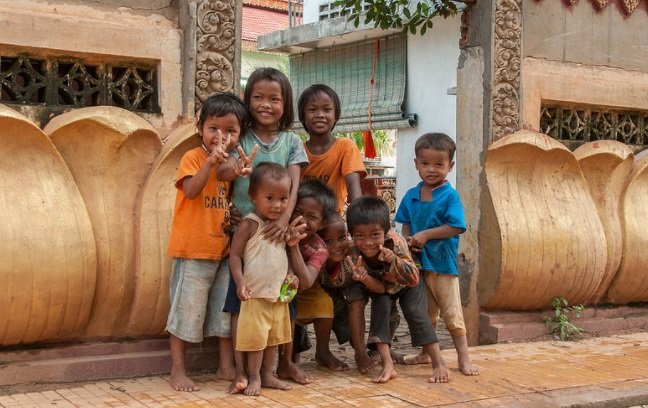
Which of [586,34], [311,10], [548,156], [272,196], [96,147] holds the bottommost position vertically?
[272,196]

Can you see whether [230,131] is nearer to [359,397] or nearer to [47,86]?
[47,86]

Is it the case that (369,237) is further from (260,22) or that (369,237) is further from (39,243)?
(260,22)

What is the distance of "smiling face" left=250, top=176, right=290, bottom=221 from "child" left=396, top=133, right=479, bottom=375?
100cm

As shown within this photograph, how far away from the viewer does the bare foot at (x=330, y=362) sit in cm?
523

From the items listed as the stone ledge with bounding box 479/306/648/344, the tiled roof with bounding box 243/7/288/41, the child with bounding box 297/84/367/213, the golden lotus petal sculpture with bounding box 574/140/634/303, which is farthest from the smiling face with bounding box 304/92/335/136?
the tiled roof with bounding box 243/7/288/41

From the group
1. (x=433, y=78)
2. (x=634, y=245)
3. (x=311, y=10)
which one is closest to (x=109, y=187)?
(x=634, y=245)

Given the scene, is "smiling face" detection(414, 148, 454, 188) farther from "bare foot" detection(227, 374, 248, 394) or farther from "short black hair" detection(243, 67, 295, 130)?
"bare foot" detection(227, 374, 248, 394)

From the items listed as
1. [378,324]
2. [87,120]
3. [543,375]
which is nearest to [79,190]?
[87,120]

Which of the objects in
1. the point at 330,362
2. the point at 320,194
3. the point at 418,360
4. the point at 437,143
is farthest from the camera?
the point at 418,360

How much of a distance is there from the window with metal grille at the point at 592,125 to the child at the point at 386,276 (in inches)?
94.0

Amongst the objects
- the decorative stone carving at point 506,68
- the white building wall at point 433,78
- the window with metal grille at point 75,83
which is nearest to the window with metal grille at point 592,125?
the decorative stone carving at point 506,68

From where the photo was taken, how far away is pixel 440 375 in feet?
16.3

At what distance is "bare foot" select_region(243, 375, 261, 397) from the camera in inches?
176

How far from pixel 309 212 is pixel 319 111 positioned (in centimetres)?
68
